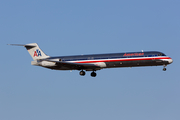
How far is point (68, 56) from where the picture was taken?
5925cm

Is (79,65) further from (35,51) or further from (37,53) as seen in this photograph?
(35,51)

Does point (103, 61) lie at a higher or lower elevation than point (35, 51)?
lower

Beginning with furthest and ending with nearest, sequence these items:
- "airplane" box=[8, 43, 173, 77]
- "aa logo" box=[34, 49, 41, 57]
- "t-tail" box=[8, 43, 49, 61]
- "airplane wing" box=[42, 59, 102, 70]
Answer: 1. "aa logo" box=[34, 49, 41, 57]
2. "t-tail" box=[8, 43, 49, 61]
3. "airplane wing" box=[42, 59, 102, 70]
4. "airplane" box=[8, 43, 173, 77]

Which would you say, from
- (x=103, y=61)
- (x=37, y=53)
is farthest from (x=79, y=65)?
(x=37, y=53)

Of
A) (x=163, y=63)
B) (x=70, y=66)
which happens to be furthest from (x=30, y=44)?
(x=163, y=63)

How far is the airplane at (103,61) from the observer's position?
5309 cm

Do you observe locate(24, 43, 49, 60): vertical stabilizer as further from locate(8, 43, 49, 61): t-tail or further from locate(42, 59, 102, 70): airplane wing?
locate(42, 59, 102, 70): airplane wing

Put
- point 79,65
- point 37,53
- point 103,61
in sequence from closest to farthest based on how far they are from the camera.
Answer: point 103,61 < point 79,65 < point 37,53

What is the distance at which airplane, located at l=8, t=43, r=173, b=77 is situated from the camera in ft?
174

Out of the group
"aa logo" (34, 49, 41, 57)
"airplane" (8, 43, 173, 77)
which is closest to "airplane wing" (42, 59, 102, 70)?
"airplane" (8, 43, 173, 77)

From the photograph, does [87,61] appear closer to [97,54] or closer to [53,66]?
[97,54]

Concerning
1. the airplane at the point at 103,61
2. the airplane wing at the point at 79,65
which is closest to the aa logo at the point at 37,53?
the airplane at the point at 103,61

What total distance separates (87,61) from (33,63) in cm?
1082

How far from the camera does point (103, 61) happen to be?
55062 millimetres
